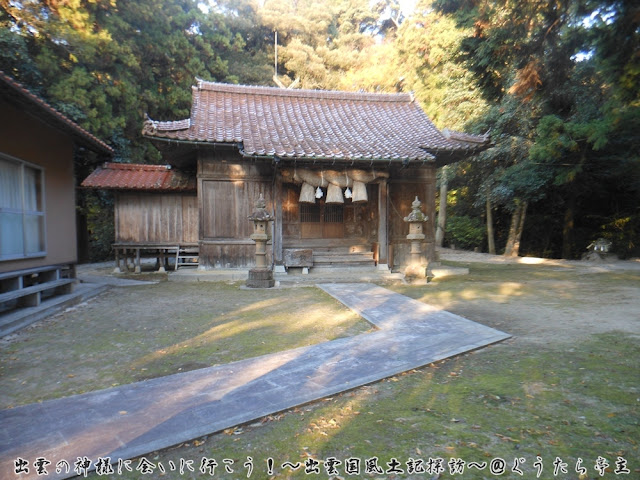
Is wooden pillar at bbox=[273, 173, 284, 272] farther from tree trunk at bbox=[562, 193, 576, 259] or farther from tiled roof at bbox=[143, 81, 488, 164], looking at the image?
tree trunk at bbox=[562, 193, 576, 259]

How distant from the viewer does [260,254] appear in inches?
377

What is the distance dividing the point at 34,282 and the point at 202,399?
21.7 feet

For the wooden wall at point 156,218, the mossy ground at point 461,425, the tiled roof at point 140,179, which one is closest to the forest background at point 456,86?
the mossy ground at point 461,425

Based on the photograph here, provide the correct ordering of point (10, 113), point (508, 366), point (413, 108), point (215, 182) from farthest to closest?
point (413, 108) → point (215, 182) → point (10, 113) → point (508, 366)

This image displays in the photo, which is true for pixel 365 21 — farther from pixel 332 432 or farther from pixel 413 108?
pixel 332 432

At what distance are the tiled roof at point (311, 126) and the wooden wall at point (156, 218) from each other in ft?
9.00

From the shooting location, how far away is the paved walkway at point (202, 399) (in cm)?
259

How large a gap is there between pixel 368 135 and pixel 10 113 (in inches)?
350

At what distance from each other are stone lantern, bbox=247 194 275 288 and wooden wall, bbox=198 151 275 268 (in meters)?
1.54

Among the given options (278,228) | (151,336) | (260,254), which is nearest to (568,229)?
(278,228)

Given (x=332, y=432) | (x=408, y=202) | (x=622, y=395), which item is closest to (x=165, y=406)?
(x=332, y=432)

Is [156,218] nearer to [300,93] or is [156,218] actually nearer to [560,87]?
[300,93]

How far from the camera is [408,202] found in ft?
39.3

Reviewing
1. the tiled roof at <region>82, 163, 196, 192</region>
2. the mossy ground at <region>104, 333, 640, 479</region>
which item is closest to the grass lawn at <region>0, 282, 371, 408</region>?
the mossy ground at <region>104, 333, 640, 479</region>
